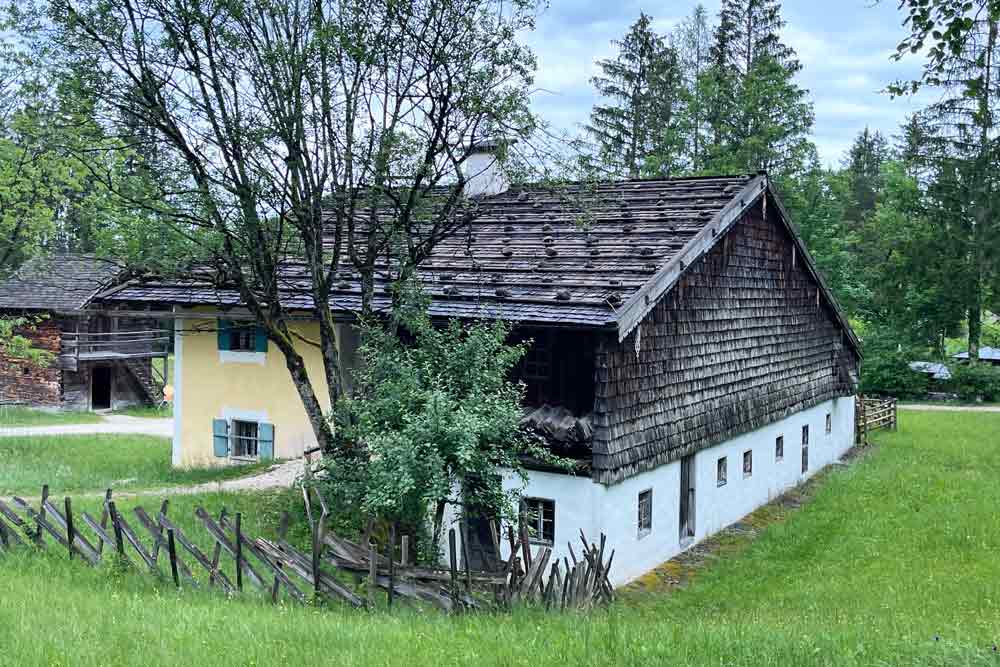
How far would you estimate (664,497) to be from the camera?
15.6 meters

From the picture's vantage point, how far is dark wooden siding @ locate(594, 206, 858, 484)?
46.1 feet

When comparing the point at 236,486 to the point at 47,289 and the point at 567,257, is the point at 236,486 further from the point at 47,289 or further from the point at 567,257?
the point at 47,289

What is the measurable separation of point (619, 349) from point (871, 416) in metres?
19.7

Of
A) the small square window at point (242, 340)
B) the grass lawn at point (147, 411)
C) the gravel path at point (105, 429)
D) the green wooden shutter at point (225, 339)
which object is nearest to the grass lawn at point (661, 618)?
the small square window at point (242, 340)

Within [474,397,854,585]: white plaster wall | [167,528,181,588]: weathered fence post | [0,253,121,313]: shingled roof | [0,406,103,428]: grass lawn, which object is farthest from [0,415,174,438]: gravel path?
[167,528,181,588]: weathered fence post

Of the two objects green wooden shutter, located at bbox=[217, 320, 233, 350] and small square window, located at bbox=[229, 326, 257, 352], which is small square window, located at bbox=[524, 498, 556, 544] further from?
green wooden shutter, located at bbox=[217, 320, 233, 350]

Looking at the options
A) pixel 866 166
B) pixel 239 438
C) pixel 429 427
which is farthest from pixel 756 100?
pixel 866 166

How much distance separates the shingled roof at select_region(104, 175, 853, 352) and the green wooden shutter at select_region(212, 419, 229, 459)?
2568 mm

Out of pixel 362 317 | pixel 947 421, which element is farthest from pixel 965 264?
pixel 362 317

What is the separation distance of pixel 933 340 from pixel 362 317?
120ft

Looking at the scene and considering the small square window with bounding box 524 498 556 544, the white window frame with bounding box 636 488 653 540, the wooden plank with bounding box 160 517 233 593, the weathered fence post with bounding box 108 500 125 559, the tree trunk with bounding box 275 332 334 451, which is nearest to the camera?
the wooden plank with bounding box 160 517 233 593

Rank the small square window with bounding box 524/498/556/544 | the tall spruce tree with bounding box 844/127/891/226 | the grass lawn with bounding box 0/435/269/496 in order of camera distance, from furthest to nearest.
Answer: the tall spruce tree with bounding box 844/127/891/226 < the grass lawn with bounding box 0/435/269/496 < the small square window with bounding box 524/498/556/544

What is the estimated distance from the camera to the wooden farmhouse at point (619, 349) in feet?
45.5

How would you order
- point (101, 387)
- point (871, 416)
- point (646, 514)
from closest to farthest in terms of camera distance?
point (646, 514)
point (871, 416)
point (101, 387)
